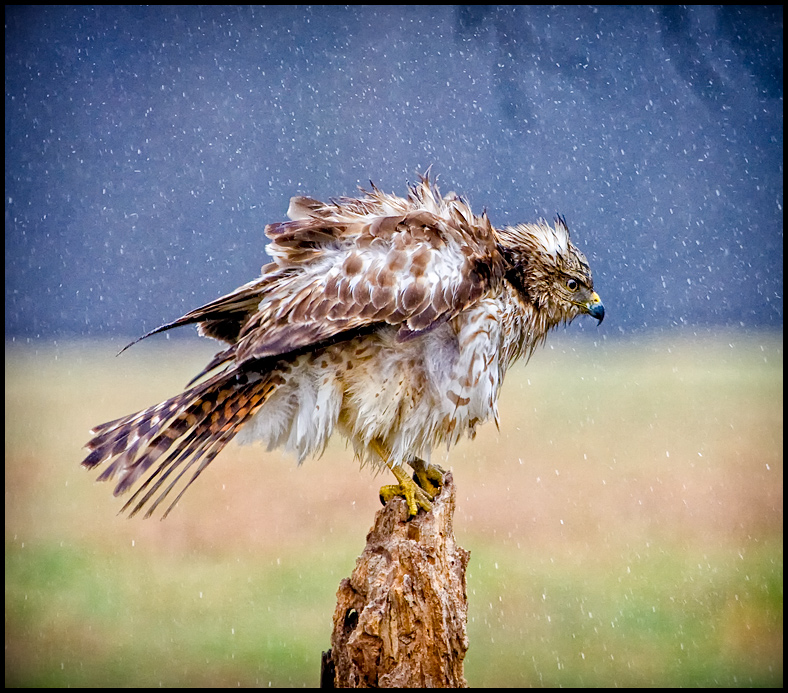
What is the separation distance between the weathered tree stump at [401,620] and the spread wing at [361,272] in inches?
23.2

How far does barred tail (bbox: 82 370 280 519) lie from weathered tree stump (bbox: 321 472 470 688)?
508mm

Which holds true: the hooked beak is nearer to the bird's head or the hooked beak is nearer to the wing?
the bird's head

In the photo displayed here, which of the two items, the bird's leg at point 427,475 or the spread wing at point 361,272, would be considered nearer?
the spread wing at point 361,272

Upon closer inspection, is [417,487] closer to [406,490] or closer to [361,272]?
[406,490]

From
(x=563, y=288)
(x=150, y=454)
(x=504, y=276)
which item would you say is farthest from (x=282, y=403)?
(x=563, y=288)

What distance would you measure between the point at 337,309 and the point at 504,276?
52 cm

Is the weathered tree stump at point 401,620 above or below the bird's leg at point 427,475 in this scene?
below

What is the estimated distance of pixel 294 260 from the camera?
2191 mm

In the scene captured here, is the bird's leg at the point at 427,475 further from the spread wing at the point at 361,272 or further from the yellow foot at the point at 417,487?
the spread wing at the point at 361,272

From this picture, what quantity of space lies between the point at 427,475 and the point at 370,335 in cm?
58

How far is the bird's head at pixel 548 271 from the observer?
2.28m

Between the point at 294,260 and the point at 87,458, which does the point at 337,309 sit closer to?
the point at 294,260

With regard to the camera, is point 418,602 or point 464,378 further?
point 464,378

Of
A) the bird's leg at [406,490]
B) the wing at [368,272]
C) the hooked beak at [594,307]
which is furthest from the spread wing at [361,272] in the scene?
the bird's leg at [406,490]
